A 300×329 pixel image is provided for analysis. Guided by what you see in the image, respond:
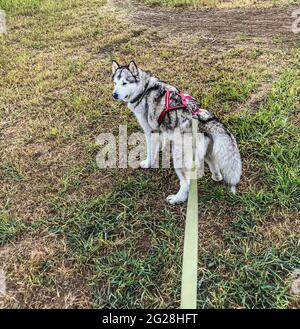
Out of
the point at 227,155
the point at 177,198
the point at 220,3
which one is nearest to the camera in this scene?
the point at 227,155

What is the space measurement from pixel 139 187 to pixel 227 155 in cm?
102

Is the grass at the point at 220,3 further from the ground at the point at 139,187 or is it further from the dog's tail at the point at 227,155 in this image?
the dog's tail at the point at 227,155

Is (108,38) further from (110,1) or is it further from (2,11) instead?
(2,11)

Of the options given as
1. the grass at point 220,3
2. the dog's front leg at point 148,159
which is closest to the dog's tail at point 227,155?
the dog's front leg at point 148,159

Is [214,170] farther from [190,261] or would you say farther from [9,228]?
[9,228]

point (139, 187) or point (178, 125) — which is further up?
point (178, 125)

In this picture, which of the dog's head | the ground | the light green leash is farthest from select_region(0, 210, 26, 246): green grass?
the light green leash

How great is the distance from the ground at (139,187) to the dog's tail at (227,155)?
40cm

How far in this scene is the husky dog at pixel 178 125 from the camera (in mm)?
2850

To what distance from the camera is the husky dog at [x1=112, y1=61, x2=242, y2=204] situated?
9.35 ft

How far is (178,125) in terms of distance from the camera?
10.2ft

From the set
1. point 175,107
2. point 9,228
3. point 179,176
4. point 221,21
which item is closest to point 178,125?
point 175,107

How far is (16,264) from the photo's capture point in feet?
9.39
